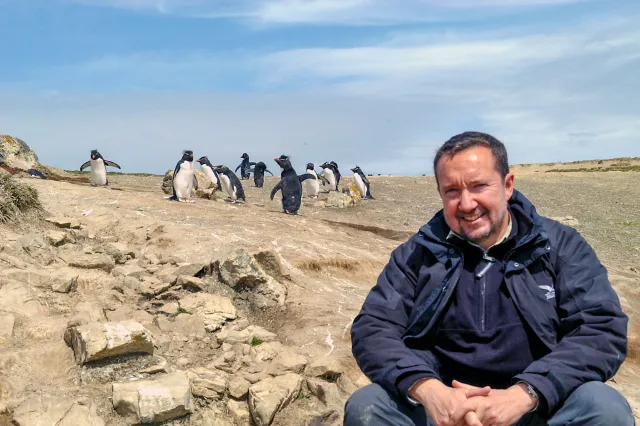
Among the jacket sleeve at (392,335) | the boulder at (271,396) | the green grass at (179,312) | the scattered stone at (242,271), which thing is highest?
the jacket sleeve at (392,335)

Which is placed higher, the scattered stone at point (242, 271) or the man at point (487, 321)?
the man at point (487, 321)

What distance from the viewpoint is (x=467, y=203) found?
116 inches

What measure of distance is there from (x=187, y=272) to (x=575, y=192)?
20.1m

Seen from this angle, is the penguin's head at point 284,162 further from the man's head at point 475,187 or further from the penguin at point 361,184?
the man's head at point 475,187

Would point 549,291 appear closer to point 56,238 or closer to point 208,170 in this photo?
point 56,238

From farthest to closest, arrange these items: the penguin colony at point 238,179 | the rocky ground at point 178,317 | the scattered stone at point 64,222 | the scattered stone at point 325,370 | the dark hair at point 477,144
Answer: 1. the penguin colony at point 238,179
2. the scattered stone at point 64,222
3. the scattered stone at point 325,370
4. the rocky ground at point 178,317
5. the dark hair at point 477,144

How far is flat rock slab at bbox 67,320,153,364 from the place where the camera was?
457 centimetres

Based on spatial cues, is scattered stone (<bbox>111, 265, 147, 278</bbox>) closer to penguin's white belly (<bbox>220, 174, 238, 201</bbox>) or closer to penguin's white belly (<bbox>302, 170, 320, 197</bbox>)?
penguin's white belly (<bbox>220, 174, 238, 201</bbox>)

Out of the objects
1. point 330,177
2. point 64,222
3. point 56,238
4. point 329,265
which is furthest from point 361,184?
point 56,238

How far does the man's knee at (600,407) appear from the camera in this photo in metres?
2.55

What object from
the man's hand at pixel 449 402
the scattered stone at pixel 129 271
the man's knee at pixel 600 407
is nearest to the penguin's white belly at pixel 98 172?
the scattered stone at pixel 129 271

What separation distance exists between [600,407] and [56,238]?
228 inches

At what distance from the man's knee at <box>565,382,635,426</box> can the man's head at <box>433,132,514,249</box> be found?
2.51 ft

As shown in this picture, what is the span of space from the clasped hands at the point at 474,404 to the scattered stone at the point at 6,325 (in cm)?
338
